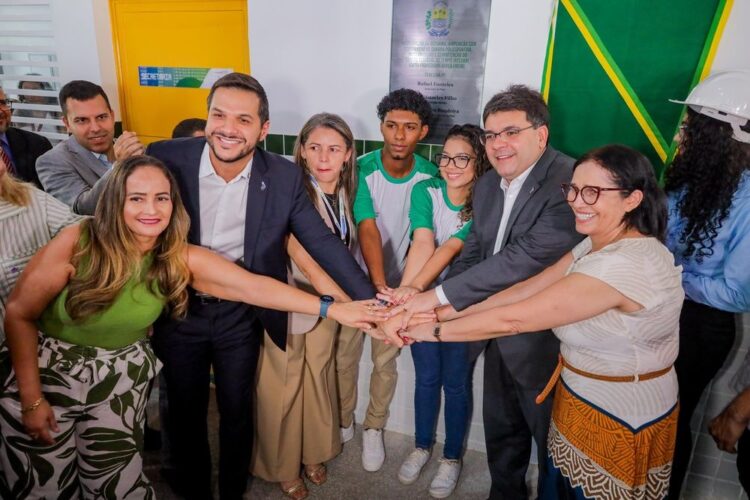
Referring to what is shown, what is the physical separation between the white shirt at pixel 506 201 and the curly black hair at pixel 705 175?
1.94ft

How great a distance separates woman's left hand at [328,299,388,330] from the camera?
2.05 metres

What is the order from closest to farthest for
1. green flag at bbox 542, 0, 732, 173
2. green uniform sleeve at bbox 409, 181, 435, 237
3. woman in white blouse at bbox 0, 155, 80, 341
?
woman in white blouse at bbox 0, 155, 80, 341 < green flag at bbox 542, 0, 732, 173 < green uniform sleeve at bbox 409, 181, 435, 237

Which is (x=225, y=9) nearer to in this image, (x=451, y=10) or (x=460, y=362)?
(x=451, y=10)

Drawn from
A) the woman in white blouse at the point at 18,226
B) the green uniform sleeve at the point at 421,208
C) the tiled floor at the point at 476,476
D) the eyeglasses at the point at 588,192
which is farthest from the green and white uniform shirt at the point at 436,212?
the woman in white blouse at the point at 18,226

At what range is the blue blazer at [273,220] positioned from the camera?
196 centimetres

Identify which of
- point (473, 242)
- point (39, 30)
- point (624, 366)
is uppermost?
point (39, 30)

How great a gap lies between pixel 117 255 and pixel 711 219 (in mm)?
2162

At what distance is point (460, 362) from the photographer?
245 centimetres

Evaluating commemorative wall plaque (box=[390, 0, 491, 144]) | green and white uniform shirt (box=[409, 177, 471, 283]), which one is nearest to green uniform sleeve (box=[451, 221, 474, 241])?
green and white uniform shirt (box=[409, 177, 471, 283])

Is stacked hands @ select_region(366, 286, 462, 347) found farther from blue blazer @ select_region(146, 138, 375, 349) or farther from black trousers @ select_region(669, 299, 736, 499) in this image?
black trousers @ select_region(669, 299, 736, 499)

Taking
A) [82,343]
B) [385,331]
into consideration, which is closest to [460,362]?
[385,331]

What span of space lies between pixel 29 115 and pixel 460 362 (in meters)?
3.94

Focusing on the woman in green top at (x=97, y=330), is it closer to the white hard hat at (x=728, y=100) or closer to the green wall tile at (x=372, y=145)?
the green wall tile at (x=372, y=145)

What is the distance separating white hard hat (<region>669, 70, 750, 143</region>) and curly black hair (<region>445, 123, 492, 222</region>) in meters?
0.82
